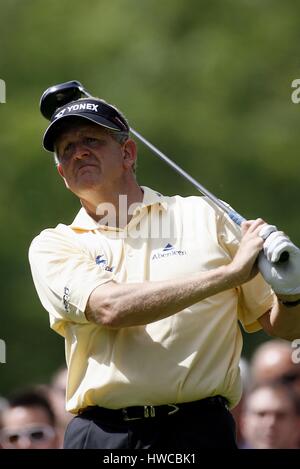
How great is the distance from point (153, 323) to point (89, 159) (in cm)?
79

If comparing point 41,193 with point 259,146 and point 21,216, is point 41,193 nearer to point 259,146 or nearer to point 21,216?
point 21,216

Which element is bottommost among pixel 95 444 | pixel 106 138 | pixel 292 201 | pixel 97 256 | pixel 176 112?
pixel 95 444

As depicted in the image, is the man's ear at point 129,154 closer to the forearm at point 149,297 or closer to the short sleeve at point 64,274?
the short sleeve at point 64,274

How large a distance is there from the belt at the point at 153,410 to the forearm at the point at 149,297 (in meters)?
0.33

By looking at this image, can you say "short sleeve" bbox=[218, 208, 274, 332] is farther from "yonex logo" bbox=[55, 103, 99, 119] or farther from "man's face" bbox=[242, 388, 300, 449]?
"man's face" bbox=[242, 388, 300, 449]

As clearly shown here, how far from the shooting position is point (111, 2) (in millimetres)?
11477

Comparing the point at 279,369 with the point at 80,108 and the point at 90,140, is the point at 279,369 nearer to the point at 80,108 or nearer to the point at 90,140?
the point at 90,140

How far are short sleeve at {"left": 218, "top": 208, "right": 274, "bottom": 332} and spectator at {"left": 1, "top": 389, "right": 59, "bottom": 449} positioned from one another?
225 cm

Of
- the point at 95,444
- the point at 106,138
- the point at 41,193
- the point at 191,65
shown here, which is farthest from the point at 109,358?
the point at 191,65

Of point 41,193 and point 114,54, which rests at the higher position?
point 114,54

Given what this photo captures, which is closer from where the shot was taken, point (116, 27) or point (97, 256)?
point (97, 256)

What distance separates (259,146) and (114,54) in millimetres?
1433

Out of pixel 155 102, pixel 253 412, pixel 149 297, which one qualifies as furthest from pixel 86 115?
pixel 155 102

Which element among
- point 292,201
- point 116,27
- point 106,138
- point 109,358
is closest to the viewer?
point 109,358
